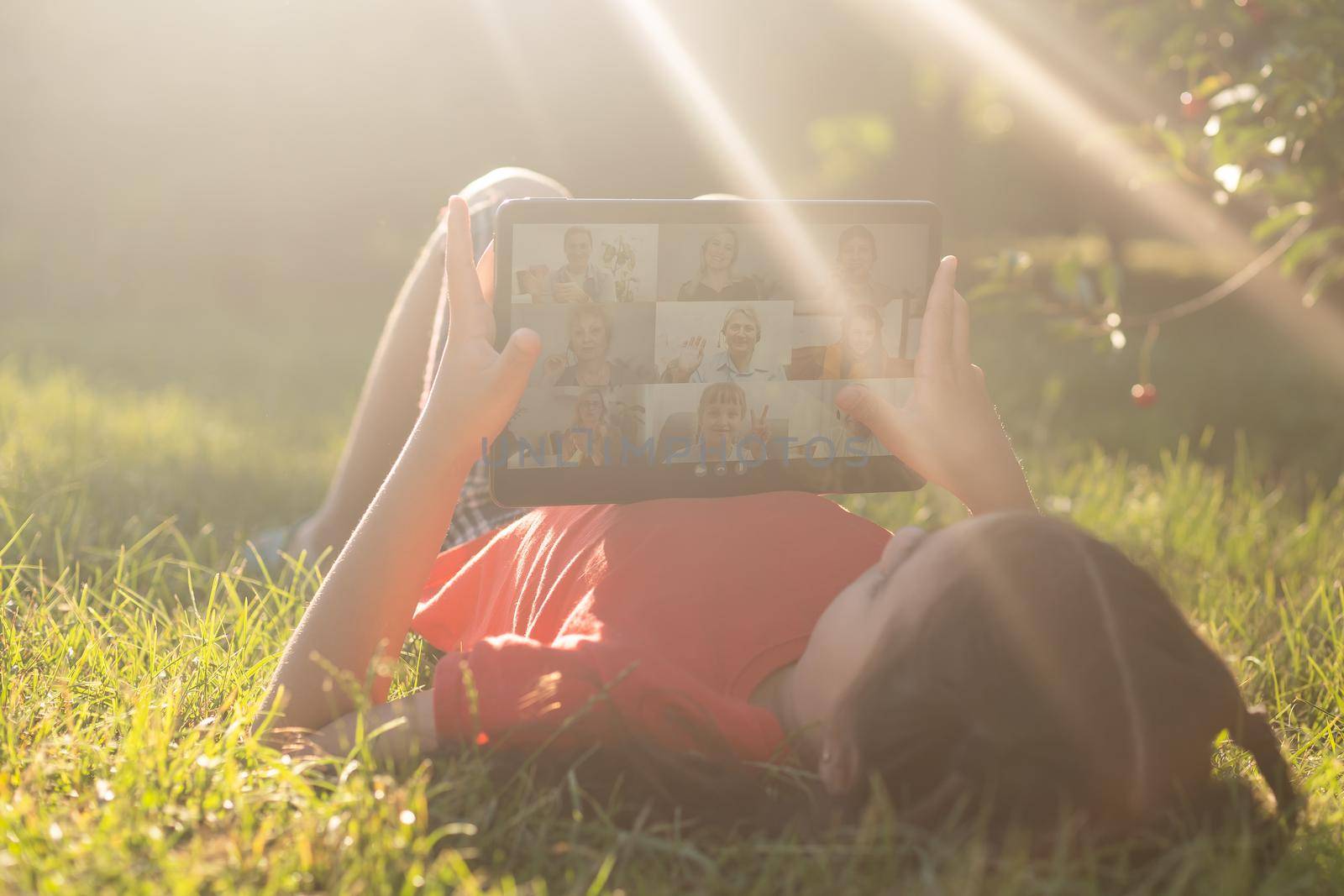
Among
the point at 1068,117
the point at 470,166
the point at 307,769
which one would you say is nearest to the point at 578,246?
the point at 307,769

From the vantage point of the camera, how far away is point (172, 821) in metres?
1.39

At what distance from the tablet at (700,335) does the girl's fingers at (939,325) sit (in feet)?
0.08

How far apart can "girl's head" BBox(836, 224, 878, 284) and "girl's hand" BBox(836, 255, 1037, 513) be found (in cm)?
11

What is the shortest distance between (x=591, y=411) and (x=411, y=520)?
0.33 m

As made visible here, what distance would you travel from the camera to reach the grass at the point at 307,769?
1.31 m

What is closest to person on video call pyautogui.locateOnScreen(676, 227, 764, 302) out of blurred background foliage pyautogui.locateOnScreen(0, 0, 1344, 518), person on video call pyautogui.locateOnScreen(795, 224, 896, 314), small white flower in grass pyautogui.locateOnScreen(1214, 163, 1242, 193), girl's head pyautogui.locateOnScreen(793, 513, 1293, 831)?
person on video call pyautogui.locateOnScreen(795, 224, 896, 314)

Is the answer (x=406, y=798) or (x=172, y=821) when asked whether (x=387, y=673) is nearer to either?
(x=406, y=798)

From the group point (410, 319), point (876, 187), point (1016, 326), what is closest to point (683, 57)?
point (876, 187)

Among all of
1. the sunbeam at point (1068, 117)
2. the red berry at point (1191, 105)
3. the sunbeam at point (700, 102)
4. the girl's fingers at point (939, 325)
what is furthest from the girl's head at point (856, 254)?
the sunbeam at point (700, 102)

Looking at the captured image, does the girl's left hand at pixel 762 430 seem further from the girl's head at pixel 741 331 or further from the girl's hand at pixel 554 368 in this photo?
the girl's hand at pixel 554 368

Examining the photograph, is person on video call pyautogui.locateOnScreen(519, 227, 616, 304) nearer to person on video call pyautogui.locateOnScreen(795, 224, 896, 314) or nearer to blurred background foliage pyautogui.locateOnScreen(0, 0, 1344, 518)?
person on video call pyautogui.locateOnScreen(795, 224, 896, 314)

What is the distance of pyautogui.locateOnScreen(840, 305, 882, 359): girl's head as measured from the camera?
1888mm

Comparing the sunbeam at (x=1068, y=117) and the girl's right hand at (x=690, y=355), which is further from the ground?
the sunbeam at (x=1068, y=117)

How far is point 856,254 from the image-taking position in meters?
1.86
